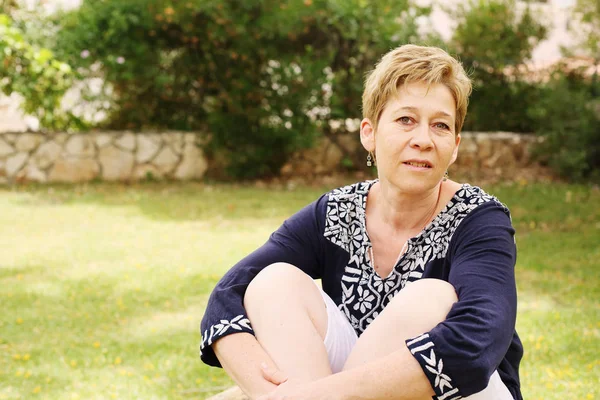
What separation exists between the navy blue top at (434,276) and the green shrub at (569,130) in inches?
286

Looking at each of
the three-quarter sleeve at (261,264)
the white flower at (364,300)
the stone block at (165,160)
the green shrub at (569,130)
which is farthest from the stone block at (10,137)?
the white flower at (364,300)

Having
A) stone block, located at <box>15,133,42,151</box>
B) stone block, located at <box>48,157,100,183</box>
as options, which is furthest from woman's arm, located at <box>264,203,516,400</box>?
stone block, located at <box>15,133,42,151</box>

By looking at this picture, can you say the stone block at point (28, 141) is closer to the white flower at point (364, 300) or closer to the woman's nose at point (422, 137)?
the white flower at point (364, 300)

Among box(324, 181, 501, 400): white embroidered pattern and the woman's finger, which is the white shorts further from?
the woman's finger

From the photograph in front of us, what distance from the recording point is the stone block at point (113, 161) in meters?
9.80

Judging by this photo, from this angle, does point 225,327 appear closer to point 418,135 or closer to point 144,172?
point 418,135

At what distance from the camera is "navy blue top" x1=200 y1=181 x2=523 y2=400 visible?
1.87 metres

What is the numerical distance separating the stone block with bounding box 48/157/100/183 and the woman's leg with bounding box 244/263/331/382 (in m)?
7.98

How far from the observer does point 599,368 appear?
364 centimetres

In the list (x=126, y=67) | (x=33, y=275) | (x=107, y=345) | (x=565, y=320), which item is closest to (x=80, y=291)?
(x=33, y=275)

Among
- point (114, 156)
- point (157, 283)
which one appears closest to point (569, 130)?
point (114, 156)

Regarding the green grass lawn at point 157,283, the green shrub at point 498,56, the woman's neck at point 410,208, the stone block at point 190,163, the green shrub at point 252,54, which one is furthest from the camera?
the green shrub at point 498,56

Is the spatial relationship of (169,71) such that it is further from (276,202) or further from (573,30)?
(573,30)

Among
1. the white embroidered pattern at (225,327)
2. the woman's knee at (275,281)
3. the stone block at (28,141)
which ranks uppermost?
the woman's knee at (275,281)
